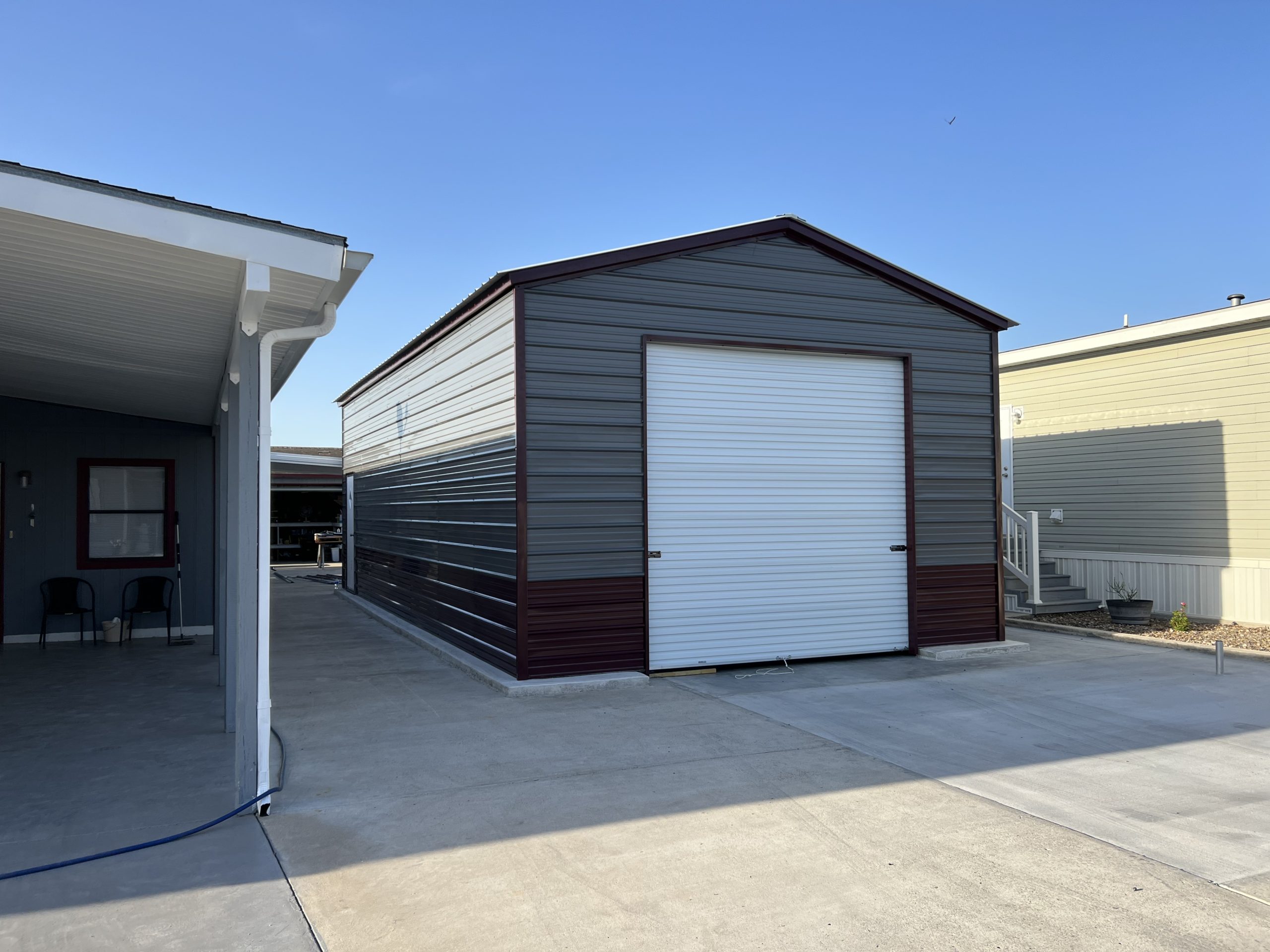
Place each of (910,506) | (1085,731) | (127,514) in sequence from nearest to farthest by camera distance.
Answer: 1. (1085,731)
2. (910,506)
3. (127,514)

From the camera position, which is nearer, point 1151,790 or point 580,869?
point 580,869

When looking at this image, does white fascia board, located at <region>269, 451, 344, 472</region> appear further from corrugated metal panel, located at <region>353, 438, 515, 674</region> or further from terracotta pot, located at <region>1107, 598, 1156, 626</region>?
terracotta pot, located at <region>1107, 598, 1156, 626</region>

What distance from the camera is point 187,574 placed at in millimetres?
10133

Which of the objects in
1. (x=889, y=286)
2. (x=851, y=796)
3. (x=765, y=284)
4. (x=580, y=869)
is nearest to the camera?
(x=580, y=869)

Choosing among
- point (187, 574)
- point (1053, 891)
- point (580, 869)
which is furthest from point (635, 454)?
point (187, 574)

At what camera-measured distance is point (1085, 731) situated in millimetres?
5328

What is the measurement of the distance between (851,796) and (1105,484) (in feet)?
29.8

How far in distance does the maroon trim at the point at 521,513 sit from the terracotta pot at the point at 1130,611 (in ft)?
22.8

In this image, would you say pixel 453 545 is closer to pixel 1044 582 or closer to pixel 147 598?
pixel 147 598


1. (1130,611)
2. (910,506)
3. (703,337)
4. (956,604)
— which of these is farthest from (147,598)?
(1130,611)

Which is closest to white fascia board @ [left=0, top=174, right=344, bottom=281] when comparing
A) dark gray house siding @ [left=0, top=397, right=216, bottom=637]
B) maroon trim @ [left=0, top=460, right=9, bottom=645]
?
dark gray house siding @ [left=0, top=397, right=216, bottom=637]

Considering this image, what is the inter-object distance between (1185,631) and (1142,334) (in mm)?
3766

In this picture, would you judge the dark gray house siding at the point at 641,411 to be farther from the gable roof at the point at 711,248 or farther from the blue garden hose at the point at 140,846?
the blue garden hose at the point at 140,846

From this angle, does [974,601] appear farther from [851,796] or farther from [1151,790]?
[851,796]
